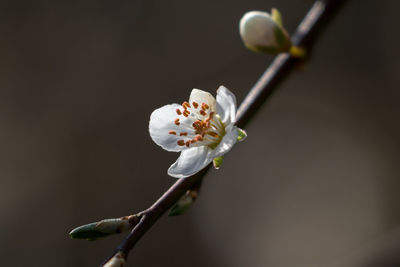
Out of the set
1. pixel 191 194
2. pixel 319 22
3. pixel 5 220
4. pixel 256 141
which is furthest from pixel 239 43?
pixel 191 194

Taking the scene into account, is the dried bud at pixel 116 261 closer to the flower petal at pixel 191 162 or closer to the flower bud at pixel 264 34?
the flower petal at pixel 191 162

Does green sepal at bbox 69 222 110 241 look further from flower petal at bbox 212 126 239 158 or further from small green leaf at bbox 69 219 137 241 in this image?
flower petal at bbox 212 126 239 158

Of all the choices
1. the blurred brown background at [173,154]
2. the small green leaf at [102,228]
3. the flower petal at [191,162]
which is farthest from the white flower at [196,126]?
the blurred brown background at [173,154]

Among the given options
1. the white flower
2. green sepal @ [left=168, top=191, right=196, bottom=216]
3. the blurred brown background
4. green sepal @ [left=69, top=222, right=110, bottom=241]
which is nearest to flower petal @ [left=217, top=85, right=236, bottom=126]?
the white flower

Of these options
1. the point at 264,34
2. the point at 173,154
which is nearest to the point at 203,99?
the point at 264,34

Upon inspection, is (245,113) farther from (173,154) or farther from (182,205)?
(173,154)

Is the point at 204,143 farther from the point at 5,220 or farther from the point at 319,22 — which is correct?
the point at 5,220

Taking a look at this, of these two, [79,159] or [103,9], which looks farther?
[103,9]

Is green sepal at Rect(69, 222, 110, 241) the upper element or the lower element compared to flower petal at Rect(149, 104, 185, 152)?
upper
